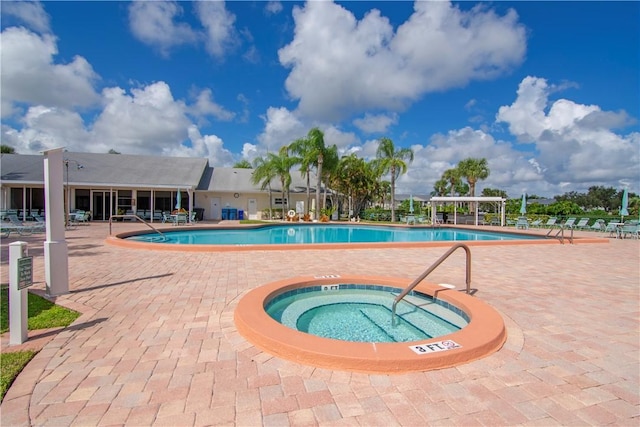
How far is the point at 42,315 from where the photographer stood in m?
4.13

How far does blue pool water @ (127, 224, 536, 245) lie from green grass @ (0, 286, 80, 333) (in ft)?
30.2

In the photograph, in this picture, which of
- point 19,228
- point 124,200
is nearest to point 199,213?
point 124,200

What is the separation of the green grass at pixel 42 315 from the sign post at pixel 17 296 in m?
0.38

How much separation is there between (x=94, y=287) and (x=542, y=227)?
27.3 metres

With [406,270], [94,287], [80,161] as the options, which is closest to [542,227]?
[406,270]

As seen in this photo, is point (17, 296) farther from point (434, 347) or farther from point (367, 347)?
point (434, 347)

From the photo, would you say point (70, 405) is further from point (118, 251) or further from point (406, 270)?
point (118, 251)

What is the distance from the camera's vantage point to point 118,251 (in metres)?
9.60

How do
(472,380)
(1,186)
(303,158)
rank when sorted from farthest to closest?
(303,158), (1,186), (472,380)

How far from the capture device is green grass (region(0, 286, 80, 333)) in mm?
3813

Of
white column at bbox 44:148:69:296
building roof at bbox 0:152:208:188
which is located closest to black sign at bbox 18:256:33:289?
white column at bbox 44:148:69:296

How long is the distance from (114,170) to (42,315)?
78.8ft

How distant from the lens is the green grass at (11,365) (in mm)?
2564

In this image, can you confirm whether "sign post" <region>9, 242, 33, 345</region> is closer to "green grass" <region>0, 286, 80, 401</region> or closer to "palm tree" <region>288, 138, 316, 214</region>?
"green grass" <region>0, 286, 80, 401</region>
